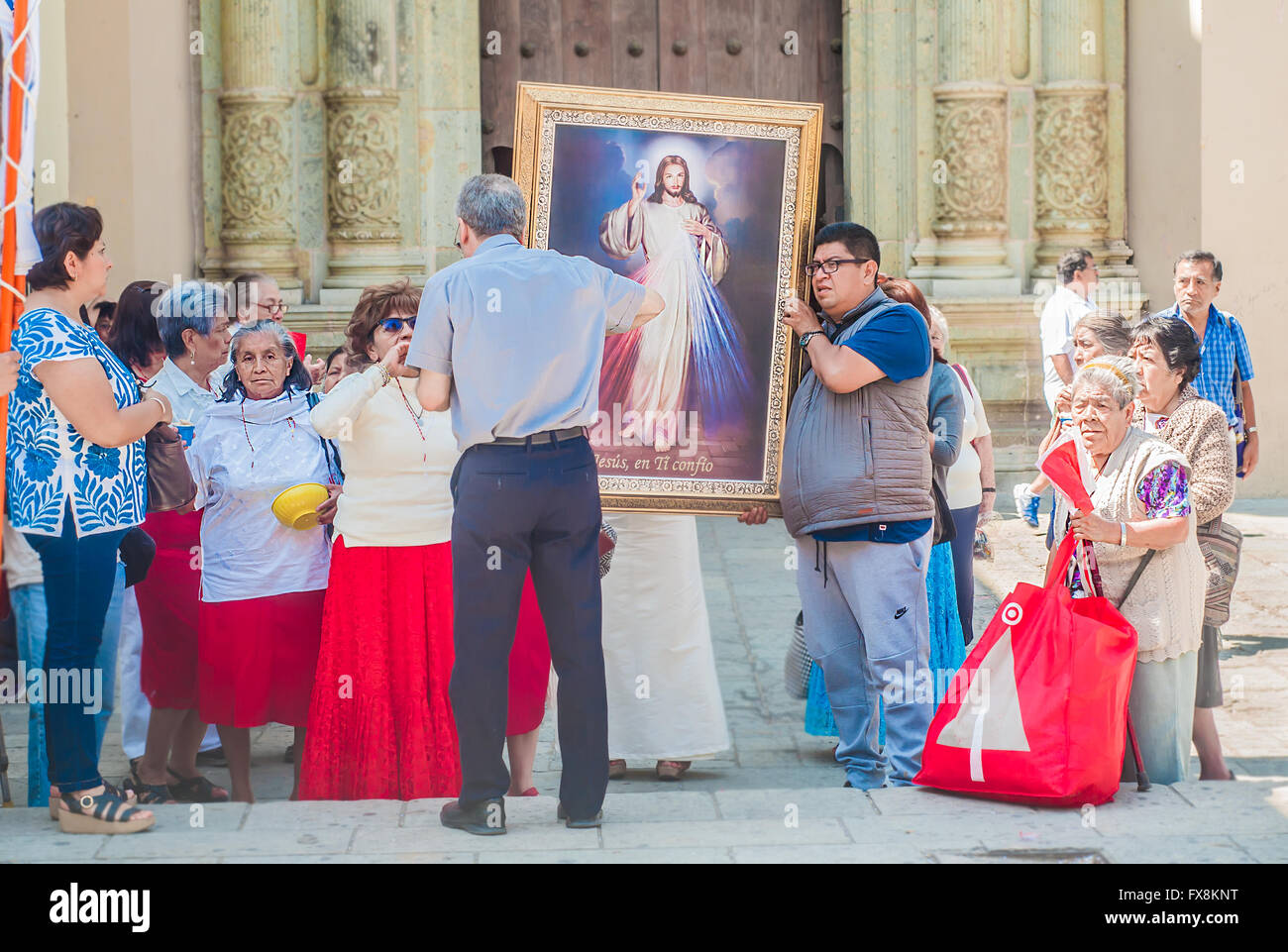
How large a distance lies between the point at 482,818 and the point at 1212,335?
4409 millimetres

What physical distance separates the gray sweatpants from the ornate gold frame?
31cm

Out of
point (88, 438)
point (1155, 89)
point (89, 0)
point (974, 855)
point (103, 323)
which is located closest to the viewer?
point (974, 855)

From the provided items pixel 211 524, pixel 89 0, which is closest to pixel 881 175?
pixel 89 0

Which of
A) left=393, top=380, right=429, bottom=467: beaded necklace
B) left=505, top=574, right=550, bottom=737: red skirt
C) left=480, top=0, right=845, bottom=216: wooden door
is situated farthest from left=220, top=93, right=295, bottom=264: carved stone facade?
left=505, top=574, right=550, bottom=737: red skirt

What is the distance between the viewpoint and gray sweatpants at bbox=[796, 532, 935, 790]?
4836 mm

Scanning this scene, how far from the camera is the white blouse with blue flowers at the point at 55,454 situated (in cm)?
416

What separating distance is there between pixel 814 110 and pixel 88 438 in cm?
237

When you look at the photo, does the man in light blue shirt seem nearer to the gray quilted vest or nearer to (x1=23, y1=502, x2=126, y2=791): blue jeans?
the gray quilted vest

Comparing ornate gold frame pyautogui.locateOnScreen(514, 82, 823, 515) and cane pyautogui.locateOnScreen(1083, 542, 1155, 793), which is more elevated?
ornate gold frame pyautogui.locateOnScreen(514, 82, 823, 515)

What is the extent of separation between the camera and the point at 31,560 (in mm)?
4945

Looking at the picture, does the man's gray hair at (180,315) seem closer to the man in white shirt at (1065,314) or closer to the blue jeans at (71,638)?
the blue jeans at (71,638)

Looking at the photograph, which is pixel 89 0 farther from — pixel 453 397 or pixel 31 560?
pixel 453 397

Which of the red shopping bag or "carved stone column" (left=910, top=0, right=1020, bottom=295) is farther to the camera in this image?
"carved stone column" (left=910, top=0, right=1020, bottom=295)

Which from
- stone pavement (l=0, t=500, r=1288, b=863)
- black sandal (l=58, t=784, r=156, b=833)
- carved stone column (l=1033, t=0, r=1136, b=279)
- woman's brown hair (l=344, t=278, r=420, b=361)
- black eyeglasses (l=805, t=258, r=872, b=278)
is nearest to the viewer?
stone pavement (l=0, t=500, r=1288, b=863)
